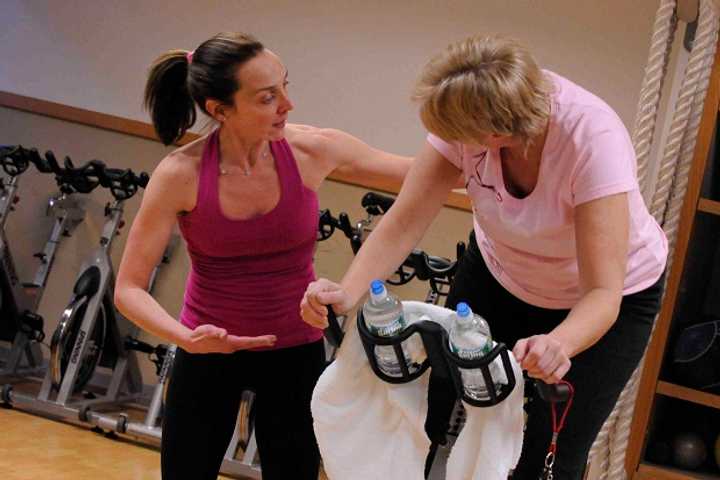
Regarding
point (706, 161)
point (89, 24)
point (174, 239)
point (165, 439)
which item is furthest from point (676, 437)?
point (89, 24)

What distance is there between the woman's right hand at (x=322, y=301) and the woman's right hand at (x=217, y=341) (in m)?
0.39

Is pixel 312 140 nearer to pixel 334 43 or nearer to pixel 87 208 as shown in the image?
pixel 334 43

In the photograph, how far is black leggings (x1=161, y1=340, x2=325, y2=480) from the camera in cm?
237

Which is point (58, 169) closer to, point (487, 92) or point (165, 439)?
point (165, 439)

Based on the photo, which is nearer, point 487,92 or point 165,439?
point 487,92

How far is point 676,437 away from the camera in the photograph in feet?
10.6

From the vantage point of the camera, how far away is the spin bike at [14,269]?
14.9 feet

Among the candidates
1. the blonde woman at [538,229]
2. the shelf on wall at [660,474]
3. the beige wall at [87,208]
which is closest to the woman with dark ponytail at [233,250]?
the blonde woman at [538,229]

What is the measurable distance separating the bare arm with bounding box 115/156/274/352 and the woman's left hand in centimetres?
88

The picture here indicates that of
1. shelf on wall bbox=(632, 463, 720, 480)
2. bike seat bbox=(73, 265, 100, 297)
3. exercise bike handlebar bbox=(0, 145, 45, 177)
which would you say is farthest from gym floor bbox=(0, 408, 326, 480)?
shelf on wall bbox=(632, 463, 720, 480)

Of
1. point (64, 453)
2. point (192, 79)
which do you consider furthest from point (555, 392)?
point (64, 453)

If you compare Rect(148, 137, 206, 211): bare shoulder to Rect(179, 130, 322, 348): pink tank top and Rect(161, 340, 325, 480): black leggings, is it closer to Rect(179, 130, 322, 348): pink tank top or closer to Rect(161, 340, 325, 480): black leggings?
Rect(179, 130, 322, 348): pink tank top

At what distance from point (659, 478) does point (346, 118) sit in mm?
2034

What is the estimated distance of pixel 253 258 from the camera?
2.36m
